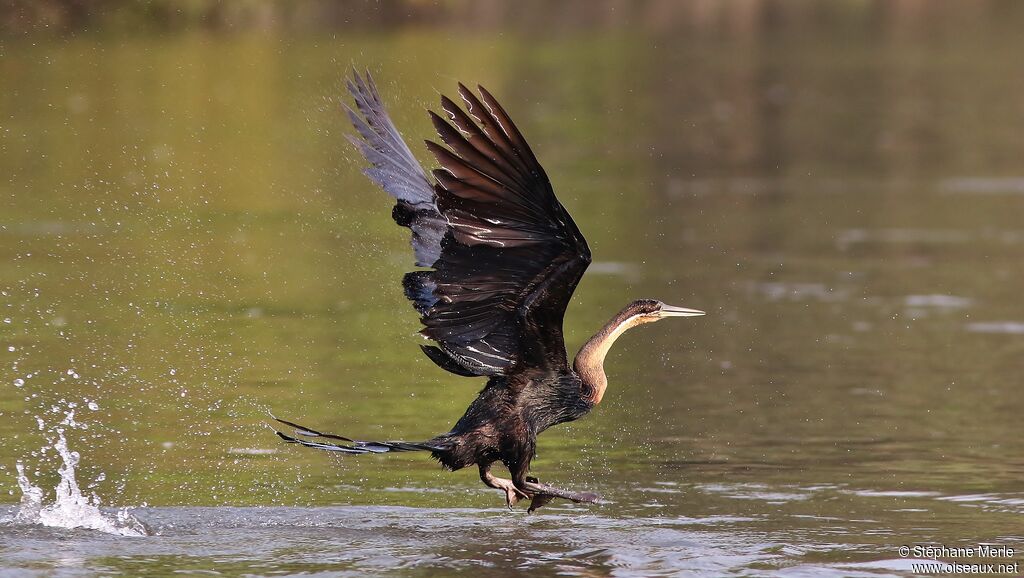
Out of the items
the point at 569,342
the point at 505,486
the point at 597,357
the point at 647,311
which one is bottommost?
the point at 505,486

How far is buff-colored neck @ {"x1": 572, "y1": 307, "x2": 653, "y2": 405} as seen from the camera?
7.36 meters

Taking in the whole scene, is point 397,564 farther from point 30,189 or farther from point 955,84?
point 955,84

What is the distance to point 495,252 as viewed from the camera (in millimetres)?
6789

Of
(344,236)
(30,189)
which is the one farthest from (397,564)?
(30,189)

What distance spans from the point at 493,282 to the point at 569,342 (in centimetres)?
423

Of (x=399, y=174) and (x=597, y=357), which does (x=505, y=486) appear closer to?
(x=597, y=357)

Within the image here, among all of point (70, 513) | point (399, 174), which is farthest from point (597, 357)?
point (70, 513)

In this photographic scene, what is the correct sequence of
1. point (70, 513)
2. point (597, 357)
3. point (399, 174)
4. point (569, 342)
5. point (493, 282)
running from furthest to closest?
point (569, 342)
point (399, 174)
point (597, 357)
point (70, 513)
point (493, 282)

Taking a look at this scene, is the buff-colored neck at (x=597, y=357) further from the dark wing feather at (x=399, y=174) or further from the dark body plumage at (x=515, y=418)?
the dark wing feather at (x=399, y=174)

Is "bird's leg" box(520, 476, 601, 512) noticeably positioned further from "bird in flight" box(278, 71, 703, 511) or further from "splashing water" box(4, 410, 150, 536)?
"splashing water" box(4, 410, 150, 536)

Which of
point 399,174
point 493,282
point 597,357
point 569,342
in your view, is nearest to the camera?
point 493,282

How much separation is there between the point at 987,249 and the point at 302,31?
1126 inches

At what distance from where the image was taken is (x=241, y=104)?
27.4 m

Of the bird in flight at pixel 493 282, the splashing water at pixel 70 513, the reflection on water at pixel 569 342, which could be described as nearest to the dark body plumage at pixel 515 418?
the bird in flight at pixel 493 282
